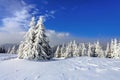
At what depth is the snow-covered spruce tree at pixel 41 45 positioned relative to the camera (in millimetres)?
30797

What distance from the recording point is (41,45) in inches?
1265

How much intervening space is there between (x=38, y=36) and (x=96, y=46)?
50379mm

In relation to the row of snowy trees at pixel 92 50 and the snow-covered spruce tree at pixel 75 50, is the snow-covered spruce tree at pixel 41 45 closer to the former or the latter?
the row of snowy trees at pixel 92 50

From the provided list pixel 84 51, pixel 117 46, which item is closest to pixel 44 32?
pixel 117 46

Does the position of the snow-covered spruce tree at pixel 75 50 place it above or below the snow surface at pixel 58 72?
above

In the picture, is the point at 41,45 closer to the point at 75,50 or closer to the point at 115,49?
Result: the point at 115,49

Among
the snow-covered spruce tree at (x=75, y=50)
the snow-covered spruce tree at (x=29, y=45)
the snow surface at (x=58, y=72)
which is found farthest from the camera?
the snow-covered spruce tree at (x=75, y=50)

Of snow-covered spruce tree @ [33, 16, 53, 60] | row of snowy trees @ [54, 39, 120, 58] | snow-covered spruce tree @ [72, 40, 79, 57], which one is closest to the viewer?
snow-covered spruce tree @ [33, 16, 53, 60]

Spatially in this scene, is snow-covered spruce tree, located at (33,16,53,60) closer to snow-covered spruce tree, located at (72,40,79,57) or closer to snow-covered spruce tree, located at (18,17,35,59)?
snow-covered spruce tree, located at (18,17,35,59)

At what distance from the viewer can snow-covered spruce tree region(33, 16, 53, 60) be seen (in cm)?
3080

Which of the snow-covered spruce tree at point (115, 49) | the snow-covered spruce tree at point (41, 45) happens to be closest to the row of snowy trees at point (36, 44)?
the snow-covered spruce tree at point (41, 45)

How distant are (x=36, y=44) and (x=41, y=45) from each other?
52.3 inches

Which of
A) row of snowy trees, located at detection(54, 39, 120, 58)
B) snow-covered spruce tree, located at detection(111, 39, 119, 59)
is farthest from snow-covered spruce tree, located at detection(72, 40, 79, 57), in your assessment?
snow-covered spruce tree, located at detection(111, 39, 119, 59)

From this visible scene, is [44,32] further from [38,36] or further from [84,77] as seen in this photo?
[84,77]
